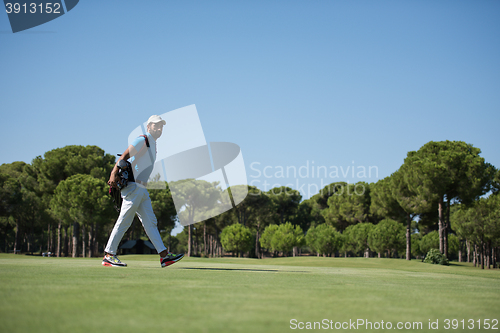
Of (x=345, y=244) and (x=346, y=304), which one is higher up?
(x=346, y=304)

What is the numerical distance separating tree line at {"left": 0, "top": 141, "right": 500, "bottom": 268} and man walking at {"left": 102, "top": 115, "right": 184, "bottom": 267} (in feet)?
96.6

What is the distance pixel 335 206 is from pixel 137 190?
5839cm

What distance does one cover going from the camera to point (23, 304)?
2.71 metres

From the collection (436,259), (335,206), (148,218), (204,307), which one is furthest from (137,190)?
(335,206)

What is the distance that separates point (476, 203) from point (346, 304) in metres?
34.8

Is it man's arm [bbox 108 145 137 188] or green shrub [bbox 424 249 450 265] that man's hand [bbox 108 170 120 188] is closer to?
man's arm [bbox 108 145 137 188]

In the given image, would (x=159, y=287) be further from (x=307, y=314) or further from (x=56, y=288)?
(x=307, y=314)

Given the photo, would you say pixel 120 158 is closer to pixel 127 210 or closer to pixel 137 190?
pixel 137 190

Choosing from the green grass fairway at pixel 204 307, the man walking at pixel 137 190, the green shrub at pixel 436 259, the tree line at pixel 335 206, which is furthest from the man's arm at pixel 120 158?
the tree line at pixel 335 206

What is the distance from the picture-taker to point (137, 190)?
6445 millimetres

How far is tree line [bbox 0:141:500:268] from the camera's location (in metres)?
32.4

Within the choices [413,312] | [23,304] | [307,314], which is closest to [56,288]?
[23,304]

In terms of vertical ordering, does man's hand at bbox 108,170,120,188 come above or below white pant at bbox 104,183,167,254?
above

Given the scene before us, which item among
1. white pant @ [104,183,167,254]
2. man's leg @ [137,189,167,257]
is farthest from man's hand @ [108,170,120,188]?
man's leg @ [137,189,167,257]
